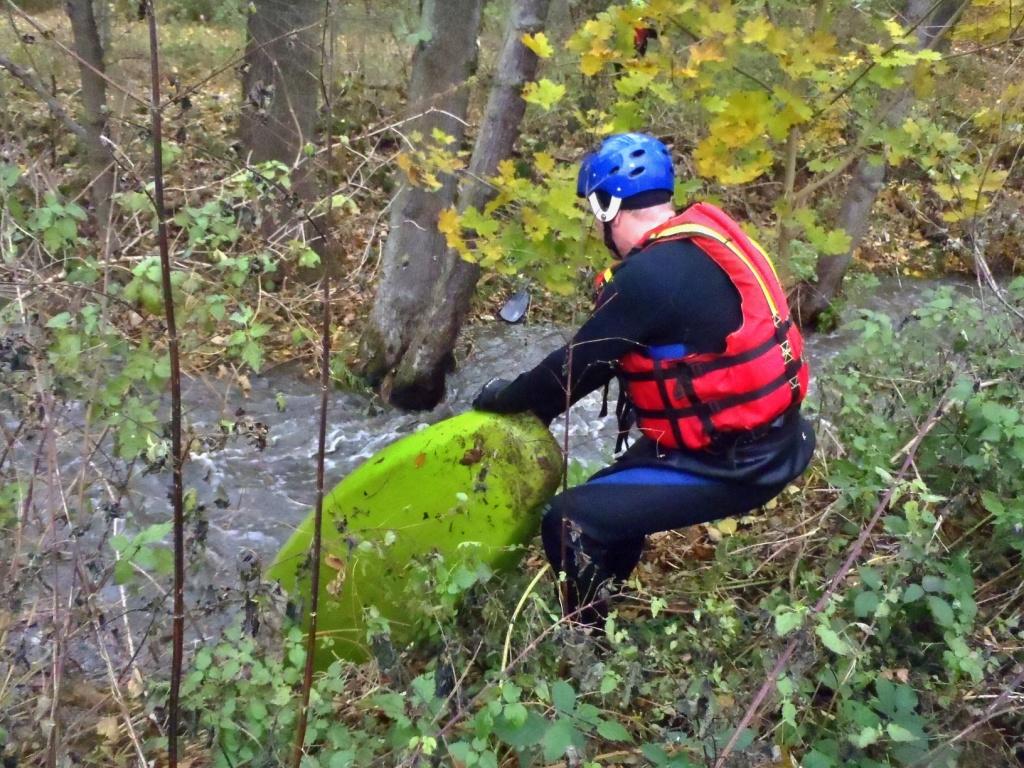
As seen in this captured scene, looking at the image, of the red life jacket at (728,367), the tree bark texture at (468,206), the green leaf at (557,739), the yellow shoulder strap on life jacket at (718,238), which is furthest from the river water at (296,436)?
the green leaf at (557,739)

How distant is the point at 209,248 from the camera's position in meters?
2.62

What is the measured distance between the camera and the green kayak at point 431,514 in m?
3.15

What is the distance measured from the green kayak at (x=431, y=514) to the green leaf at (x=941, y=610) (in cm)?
138

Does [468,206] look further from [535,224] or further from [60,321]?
[60,321]

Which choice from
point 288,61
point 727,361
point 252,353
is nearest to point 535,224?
point 727,361

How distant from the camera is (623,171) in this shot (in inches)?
107

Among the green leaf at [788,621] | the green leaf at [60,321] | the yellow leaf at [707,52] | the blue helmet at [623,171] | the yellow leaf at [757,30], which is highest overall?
the yellow leaf at [757,30]

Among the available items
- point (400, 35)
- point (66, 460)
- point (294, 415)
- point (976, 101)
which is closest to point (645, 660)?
point (66, 460)

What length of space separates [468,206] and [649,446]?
277cm

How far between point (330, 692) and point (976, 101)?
31.3 feet

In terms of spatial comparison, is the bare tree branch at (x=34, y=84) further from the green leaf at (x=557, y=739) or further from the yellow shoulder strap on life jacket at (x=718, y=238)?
the green leaf at (x=557, y=739)

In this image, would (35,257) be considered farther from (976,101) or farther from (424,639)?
(976,101)

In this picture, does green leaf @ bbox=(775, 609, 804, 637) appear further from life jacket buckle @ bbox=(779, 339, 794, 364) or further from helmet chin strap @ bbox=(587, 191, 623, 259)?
helmet chin strap @ bbox=(587, 191, 623, 259)

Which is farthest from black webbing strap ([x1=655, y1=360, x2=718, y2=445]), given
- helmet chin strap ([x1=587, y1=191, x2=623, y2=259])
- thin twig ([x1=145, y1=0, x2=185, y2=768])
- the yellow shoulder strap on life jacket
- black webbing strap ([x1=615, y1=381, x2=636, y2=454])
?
thin twig ([x1=145, y1=0, x2=185, y2=768])
